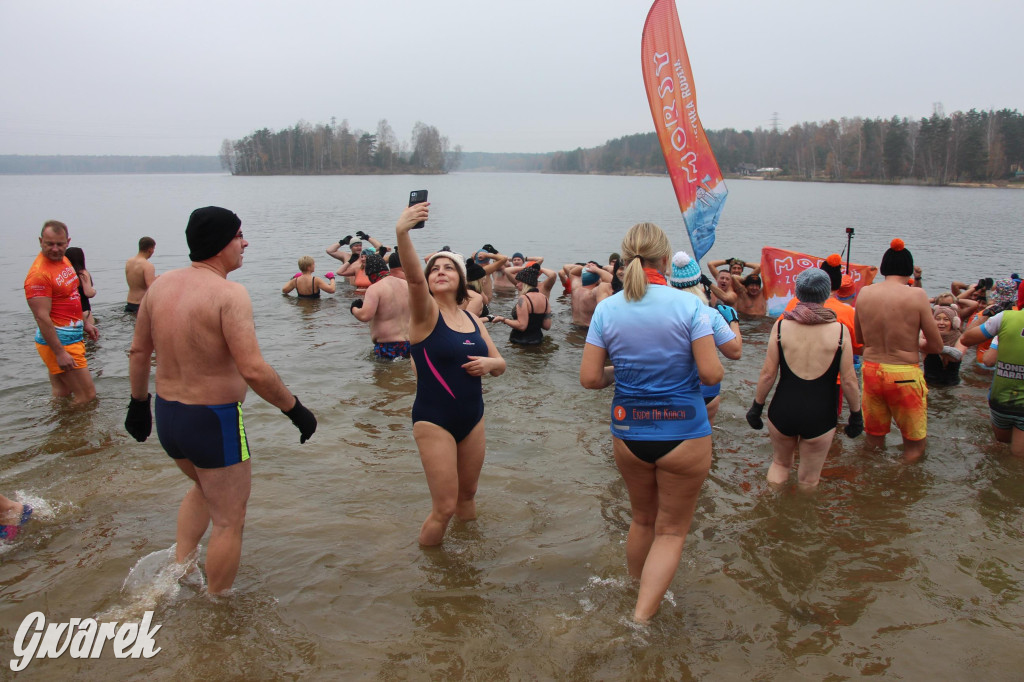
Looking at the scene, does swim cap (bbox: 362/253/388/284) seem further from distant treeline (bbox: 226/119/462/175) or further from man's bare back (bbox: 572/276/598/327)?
distant treeline (bbox: 226/119/462/175)

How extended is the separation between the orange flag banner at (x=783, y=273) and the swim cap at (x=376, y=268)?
22.8ft

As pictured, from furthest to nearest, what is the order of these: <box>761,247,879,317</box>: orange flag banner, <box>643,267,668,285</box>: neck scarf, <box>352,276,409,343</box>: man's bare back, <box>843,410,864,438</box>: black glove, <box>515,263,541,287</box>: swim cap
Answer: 1. <box>761,247,879,317</box>: orange flag banner
2. <box>515,263,541,287</box>: swim cap
3. <box>352,276,409,343</box>: man's bare back
4. <box>843,410,864,438</box>: black glove
5. <box>643,267,668,285</box>: neck scarf

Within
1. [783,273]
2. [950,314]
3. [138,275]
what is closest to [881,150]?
[783,273]

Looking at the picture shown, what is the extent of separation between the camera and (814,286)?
4.29 metres

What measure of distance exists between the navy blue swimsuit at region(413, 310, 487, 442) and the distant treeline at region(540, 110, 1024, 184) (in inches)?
3655

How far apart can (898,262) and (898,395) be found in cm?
109

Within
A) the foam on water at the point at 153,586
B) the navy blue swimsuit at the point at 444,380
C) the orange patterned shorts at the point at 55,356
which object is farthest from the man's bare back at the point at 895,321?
the orange patterned shorts at the point at 55,356

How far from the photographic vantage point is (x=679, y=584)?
3.81 m

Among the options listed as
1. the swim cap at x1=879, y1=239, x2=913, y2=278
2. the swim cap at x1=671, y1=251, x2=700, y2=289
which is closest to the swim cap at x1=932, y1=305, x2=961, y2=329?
the swim cap at x1=879, y1=239, x2=913, y2=278

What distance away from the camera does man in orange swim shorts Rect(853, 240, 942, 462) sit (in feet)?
16.6

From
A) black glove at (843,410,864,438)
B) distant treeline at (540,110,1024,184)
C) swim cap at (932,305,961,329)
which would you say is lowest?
black glove at (843,410,864,438)

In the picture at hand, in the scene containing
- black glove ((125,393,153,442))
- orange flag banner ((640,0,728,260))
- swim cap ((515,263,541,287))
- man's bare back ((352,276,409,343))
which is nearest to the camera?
black glove ((125,393,153,442))

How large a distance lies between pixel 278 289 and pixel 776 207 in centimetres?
4267

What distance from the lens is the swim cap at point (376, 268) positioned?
812 cm
